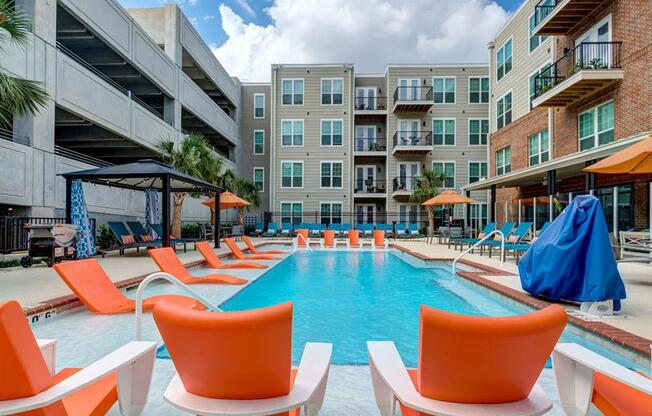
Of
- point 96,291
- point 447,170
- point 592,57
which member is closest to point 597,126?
point 592,57

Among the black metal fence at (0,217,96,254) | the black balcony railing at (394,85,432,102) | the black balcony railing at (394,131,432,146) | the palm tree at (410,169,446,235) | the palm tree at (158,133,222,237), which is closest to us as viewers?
the black metal fence at (0,217,96,254)

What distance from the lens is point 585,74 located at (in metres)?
12.2

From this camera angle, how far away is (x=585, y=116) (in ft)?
45.9

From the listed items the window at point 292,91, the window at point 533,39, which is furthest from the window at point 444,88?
the window at point 533,39

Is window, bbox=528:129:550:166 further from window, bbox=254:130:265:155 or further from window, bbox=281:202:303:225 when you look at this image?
window, bbox=254:130:265:155

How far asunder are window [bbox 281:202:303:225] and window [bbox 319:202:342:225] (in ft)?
4.86

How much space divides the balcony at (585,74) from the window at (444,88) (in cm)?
1284

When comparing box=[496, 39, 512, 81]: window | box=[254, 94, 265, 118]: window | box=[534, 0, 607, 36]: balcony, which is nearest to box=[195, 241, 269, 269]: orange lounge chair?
box=[534, 0, 607, 36]: balcony

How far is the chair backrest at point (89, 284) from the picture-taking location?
16.2ft

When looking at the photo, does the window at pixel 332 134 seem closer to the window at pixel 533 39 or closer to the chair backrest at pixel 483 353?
the window at pixel 533 39

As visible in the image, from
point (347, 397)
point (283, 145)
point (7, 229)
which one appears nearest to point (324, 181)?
point (283, 145)

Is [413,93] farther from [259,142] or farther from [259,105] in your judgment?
[259,142]

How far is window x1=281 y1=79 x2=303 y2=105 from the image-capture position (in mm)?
28453

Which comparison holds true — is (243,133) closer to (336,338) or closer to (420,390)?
(336,338)
